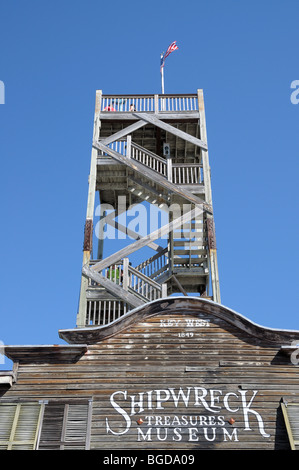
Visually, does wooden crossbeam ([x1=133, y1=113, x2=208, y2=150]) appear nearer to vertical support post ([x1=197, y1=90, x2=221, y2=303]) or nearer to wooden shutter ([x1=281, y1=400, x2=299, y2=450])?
vertical support post ([x1=197, y1=90, x2=221, y2=303])

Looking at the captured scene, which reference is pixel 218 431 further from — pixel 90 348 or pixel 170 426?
pixel 90 348

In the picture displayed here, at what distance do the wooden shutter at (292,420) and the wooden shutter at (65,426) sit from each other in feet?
12.9

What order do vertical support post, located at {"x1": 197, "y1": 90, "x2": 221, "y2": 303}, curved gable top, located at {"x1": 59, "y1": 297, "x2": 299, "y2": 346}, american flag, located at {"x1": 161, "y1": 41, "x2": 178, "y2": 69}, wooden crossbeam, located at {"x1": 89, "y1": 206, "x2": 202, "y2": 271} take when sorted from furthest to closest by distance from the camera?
american flag, located at {"x1": 161, "y1": 41, "x2": 178, "y2": 69} → wooden crossbeam, located at {"x1": 89, "y1": 206, "x2": 202, "y2": 271} → vertical support post, located at {"x1": 197, "y1": 90, "x2": 221, "y2": 303} → curved gable top, located at {"x1": 59, "y1": 297, "x2": 299, "y2": 346}

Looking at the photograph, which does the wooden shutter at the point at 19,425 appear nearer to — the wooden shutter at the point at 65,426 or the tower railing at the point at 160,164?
the wooden shutter at the point at 65,426

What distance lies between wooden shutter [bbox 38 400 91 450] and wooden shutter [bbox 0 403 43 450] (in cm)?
16

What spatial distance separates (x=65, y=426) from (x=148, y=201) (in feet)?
39.0

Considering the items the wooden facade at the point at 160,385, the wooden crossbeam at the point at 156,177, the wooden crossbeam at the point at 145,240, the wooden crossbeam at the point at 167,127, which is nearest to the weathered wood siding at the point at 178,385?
the wooden facade at the point at 160,385

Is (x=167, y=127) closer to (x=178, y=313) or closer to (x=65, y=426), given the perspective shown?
(x=178, y=313)

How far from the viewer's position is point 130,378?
35.5 feet

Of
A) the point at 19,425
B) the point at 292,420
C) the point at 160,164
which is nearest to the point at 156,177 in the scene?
the point at 160,164

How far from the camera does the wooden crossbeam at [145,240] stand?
1802 centimetres

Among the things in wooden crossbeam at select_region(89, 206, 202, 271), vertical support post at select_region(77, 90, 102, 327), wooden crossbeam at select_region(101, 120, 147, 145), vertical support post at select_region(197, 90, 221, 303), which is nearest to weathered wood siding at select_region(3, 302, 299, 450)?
vertical support post at select_region(77, 90, 102, 327)

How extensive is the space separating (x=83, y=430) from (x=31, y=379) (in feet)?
5.19

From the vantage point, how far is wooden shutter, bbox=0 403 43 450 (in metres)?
9.85
